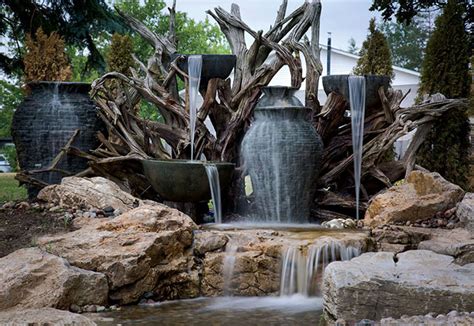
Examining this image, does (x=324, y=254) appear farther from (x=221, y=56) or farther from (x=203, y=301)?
(x=221, y=56)

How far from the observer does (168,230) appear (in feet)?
21.5

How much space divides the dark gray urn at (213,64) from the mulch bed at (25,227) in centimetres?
292

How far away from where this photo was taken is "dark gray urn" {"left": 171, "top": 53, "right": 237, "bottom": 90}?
360 inches

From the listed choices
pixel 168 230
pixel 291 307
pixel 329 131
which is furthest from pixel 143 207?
pixel 329 131

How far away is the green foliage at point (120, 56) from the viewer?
1059 centimetres

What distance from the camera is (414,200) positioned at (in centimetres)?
775

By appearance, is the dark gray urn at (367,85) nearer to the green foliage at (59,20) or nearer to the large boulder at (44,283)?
the large boulder at (44,283)

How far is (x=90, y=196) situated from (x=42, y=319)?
13.1ft

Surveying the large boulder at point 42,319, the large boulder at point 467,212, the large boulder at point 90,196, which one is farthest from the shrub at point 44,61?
the large boulder at point 42,319

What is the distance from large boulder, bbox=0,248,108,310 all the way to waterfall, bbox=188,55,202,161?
3.46 meters

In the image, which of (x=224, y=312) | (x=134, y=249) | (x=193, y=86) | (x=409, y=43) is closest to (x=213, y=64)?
(x=193, y=86)

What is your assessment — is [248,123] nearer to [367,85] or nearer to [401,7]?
[367,85]

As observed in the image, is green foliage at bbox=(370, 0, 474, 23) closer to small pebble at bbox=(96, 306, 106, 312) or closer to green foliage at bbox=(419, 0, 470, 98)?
green foliage at bbox=(419, 0, 470, 98)

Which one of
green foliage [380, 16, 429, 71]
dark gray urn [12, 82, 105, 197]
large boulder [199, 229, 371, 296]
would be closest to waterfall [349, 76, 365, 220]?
large boulder [199, 229, 371, 296]
